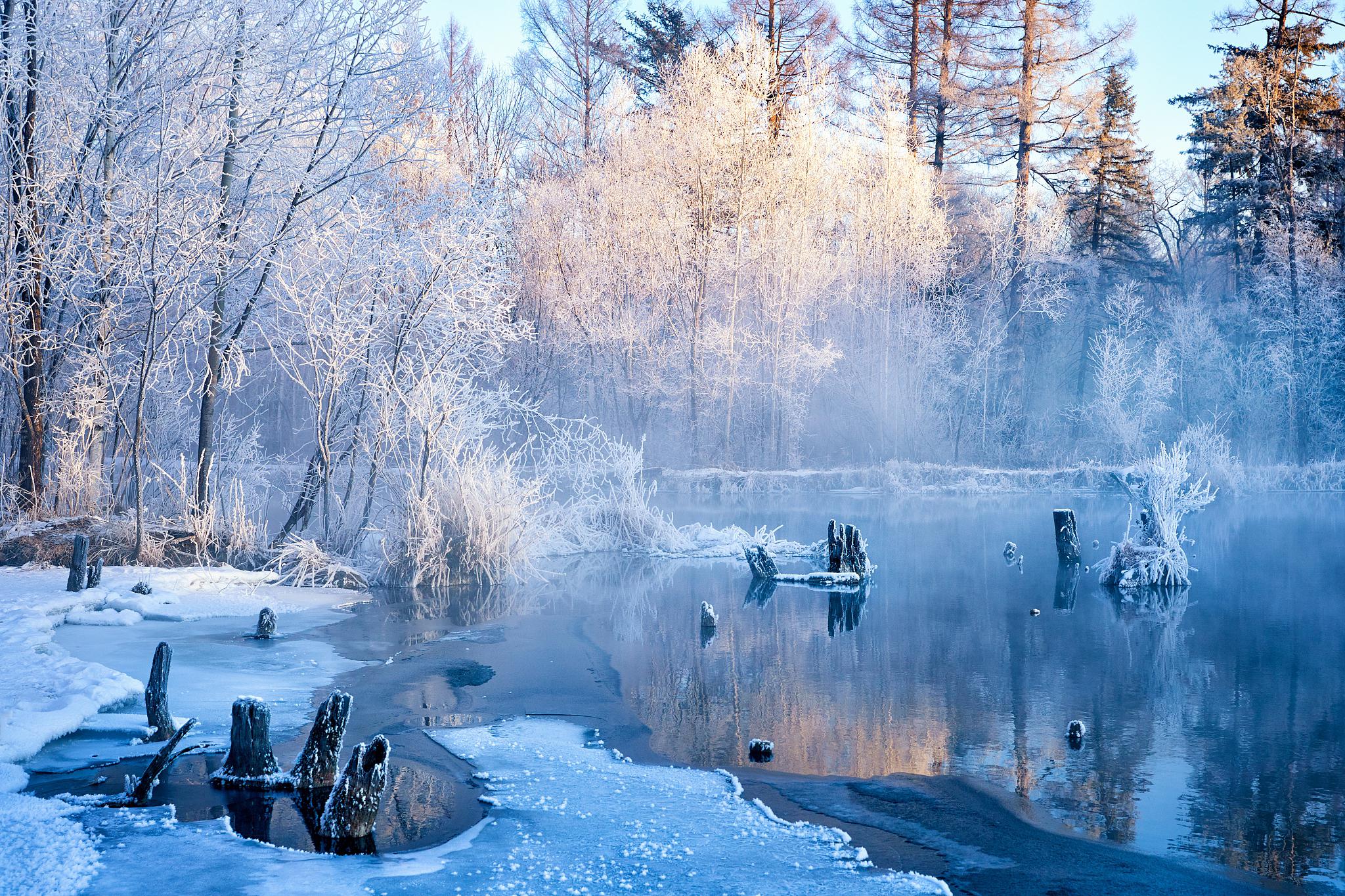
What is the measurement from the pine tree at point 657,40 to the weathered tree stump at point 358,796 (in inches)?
1040

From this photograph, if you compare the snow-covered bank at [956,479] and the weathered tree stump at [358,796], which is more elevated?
the snow-covered bank at [956,479]

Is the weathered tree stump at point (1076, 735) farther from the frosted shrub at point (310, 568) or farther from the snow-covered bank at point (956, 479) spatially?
the snow-covered bank at point (956, 479)

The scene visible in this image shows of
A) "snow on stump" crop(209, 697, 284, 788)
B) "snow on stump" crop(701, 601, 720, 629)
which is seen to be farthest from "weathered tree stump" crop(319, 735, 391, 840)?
"snow on stump" crop(701, 601, 720, 629)

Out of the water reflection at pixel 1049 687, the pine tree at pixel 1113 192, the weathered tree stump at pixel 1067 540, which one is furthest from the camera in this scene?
the pine tree at pixel 1113 192

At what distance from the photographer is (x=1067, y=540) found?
1413cm

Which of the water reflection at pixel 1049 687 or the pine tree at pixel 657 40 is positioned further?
the pine tree at pixel 657 40

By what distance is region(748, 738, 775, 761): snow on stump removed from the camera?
20.0 feet

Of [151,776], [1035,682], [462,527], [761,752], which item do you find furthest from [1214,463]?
[151,776]

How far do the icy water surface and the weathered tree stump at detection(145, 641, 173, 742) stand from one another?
267 centimetres

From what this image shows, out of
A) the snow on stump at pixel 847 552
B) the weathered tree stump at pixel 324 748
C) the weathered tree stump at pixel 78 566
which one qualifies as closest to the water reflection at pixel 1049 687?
the snow on stump at pixel 847 552

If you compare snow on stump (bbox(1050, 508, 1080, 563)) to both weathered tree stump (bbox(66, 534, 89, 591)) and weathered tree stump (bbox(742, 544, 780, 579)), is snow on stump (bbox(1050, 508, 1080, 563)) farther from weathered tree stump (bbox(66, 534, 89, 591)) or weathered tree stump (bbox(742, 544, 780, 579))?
weathered tree stump (bbox(66, 534, 89, 591))

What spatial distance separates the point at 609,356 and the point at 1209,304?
18.9 meters

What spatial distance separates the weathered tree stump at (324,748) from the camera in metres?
5.33

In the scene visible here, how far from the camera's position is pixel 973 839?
5.03 meters
